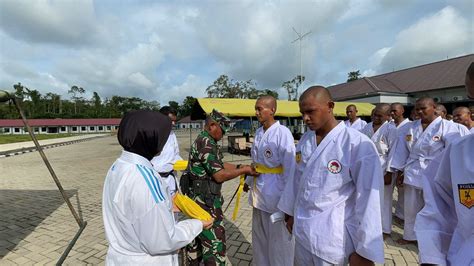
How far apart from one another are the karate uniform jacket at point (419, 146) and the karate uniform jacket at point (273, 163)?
2.17 metres

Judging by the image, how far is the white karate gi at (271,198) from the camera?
3.06m

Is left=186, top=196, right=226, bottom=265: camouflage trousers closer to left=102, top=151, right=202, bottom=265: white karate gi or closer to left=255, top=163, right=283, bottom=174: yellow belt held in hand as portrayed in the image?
left=255, top=163, right=283, bottom=174: yellow belt held in hand

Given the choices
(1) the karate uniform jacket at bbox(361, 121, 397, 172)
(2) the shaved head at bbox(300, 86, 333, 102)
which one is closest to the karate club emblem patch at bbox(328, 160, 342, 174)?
(2) the shaved head at bbox(300, 86, 333, 102)

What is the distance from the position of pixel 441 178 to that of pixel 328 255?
2.77 ft

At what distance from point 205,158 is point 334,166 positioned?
139 cm

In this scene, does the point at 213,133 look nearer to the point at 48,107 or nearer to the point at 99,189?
the point at 99,189

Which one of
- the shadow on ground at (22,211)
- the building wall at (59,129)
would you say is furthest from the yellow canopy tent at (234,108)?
the building wall at (59,129)

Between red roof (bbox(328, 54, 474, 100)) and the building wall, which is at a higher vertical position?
red roof (bbox(328, 54, 474, 100))

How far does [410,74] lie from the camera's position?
31.7 metres

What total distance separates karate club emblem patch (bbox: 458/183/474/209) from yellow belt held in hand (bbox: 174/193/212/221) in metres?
1.50

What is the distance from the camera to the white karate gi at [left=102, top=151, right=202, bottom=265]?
1.48 m

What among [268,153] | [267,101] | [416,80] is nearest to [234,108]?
[267,101]

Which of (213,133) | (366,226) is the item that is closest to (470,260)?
(366,226)

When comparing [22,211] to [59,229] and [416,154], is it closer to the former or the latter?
[59,229]
